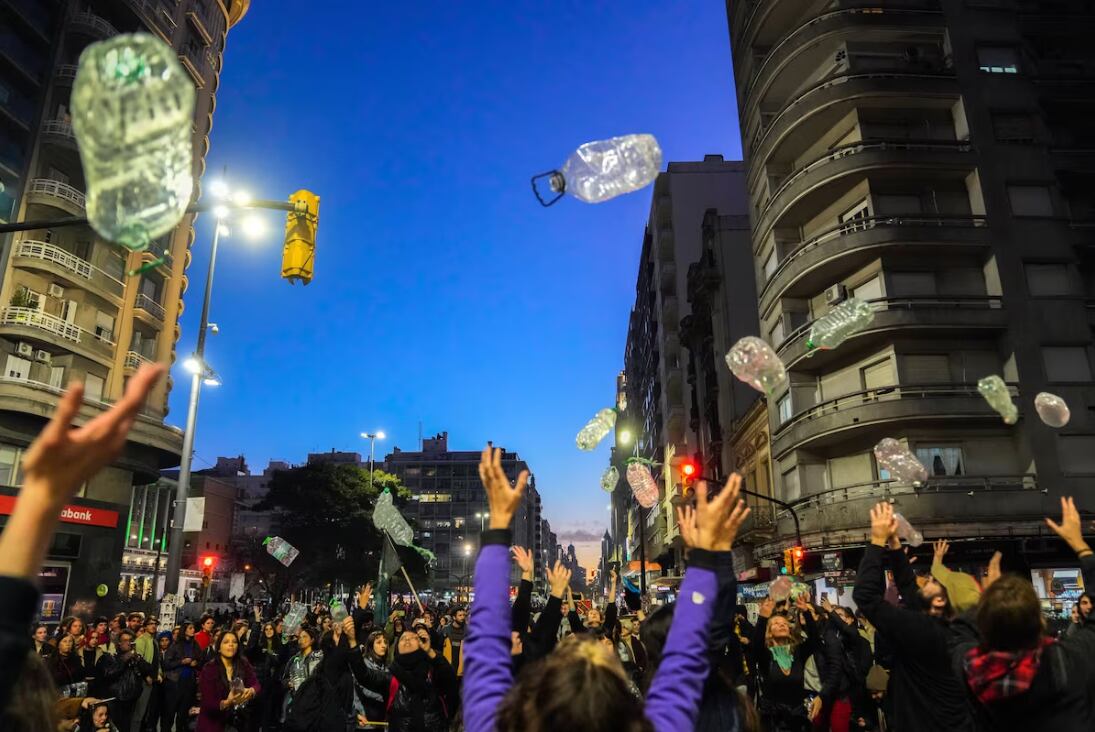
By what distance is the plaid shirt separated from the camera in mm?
3121

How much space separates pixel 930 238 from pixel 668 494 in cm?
3408

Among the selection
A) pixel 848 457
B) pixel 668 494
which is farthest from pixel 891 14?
pixel 668 494

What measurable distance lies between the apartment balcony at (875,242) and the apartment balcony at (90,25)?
30.2 meters

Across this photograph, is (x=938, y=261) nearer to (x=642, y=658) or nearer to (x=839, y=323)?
(x=839, y=323)

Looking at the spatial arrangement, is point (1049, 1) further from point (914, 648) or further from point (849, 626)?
point (914, 648)

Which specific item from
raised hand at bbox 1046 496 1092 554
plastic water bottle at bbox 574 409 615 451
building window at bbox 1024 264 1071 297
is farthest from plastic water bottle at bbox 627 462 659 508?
building window at bbox 1024 264 1071 297

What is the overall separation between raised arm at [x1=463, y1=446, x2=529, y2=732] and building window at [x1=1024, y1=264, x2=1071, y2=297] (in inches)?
1095

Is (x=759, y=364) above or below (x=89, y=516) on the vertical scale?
above

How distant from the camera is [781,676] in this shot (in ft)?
24.1

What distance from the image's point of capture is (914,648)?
12.1ft

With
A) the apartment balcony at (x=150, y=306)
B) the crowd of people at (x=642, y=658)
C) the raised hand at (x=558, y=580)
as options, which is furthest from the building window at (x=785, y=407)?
the apartment balcony at (x=150, y=306)

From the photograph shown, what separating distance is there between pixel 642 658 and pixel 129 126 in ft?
28.1

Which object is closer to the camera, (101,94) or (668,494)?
(101,94)

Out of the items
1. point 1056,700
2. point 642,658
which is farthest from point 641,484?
point 1056,700
